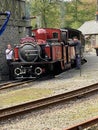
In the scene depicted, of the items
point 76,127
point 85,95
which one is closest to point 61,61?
point 85,95

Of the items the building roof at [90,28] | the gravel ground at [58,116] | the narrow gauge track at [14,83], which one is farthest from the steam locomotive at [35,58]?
the building roof at [90,28]

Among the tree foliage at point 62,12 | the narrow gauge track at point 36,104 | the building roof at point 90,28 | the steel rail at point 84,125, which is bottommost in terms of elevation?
the building roof at point 90,28

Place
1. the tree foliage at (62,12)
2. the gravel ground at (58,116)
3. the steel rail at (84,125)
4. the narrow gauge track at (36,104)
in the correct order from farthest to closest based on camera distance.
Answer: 1. the tree foliage at (62,12)
2. the narrow gauge track at (36,104)
3. the gravel ground at (58,116)
4. the steel rail at (84,125)

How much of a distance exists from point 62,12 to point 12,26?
141ft

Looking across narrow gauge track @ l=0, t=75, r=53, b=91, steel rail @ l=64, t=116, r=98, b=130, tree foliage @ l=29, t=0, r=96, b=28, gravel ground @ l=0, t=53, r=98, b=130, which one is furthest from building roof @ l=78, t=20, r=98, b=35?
steel rail @ l=64, t=116, r=98, b=130

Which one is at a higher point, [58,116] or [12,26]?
[12,26]

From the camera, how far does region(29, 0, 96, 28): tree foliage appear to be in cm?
5338

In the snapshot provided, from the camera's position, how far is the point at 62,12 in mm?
65375

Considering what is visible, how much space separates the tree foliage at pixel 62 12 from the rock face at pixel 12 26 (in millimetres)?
26107

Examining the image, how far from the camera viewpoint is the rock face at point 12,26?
2205 cm

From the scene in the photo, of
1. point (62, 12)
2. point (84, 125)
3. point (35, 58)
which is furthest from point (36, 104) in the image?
point (62, 12)

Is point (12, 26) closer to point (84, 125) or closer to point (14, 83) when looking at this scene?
point (14, 83)

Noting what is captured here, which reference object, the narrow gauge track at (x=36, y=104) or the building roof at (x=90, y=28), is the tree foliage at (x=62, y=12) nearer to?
the building roof at (x=90, y=28)

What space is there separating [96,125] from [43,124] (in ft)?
4.40
